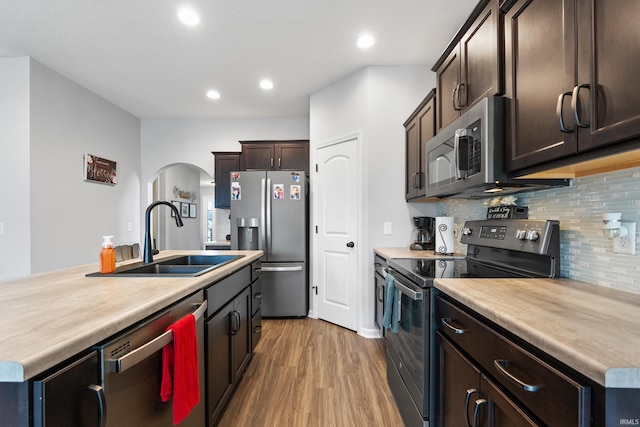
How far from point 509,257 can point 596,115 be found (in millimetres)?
893

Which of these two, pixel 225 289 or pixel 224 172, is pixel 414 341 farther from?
pixel 224 172

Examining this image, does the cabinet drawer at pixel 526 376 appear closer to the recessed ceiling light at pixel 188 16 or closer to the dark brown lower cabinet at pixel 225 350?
the dark brown lower cabinet at pixel 225 350

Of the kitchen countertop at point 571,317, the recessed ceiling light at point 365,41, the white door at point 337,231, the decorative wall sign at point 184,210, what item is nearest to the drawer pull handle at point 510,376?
the kitchen countertop at point 571,317

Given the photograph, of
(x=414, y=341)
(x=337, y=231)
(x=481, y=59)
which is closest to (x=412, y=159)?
(x=337, y=231)

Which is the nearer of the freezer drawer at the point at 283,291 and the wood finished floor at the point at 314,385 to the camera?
the wood finished floor at the point at 314,385

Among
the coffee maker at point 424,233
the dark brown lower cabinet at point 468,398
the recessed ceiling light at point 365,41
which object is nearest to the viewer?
the dark brown lower cabinet at point 468,398

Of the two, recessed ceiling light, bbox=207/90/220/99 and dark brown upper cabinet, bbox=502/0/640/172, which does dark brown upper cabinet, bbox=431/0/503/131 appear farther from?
recessed ceiling light, bbox=207/90/220/99

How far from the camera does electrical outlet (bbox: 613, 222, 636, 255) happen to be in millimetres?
1062

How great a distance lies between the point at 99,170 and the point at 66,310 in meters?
3.73

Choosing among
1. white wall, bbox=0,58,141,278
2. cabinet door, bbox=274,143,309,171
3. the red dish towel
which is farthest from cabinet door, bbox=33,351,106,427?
cabinet door, bbox=274,143,309,171

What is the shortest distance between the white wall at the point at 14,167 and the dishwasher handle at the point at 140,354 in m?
2.99

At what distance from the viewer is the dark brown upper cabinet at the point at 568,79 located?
814 mm

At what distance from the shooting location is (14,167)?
291cm

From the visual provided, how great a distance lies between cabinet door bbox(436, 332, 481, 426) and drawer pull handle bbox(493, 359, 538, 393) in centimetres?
16
